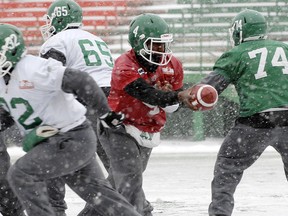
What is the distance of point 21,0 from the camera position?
19328 millimetres

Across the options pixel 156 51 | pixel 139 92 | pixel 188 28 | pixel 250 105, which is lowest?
pixel 188 28

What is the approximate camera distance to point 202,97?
19.4 ft

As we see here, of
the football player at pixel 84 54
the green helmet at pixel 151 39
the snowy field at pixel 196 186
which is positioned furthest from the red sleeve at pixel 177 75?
the snowy field at pixel 196 186

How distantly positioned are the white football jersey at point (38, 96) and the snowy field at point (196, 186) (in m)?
2.40

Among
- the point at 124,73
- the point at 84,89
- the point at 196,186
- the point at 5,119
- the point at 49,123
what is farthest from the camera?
the point at 196,186

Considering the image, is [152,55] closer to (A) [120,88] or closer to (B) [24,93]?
(A) [120,88]

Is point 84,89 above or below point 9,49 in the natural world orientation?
below

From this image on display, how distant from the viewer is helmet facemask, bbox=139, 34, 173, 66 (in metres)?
6.16

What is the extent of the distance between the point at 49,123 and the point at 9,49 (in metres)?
0.51

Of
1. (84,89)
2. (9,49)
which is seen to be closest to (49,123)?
(84,89)

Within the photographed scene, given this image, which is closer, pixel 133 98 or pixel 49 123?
pixel 49 123

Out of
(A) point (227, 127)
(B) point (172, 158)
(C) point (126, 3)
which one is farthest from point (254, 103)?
(C) point (126, 3)

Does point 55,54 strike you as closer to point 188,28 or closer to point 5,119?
point 5,119

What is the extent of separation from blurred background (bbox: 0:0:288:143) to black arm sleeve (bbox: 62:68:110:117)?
8732mm
